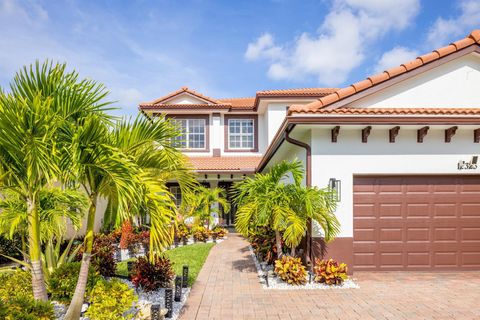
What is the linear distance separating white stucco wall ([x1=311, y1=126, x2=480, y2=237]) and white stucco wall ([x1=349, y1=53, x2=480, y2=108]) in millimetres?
1180

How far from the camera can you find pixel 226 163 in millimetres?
18438

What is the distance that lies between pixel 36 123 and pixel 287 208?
529 cm

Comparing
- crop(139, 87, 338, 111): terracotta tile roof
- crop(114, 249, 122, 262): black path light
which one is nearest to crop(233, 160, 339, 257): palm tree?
crop(114, 249, 122, 262): black path light

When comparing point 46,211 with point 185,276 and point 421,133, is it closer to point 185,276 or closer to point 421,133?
point 185,276

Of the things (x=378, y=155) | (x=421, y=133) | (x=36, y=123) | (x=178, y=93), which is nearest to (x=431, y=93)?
(x=421, y=133)

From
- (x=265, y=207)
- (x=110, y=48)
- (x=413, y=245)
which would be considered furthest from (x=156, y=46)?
(x=413, y=245)

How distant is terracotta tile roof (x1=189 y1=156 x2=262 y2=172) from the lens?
56.6ft

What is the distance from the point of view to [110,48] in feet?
37.0

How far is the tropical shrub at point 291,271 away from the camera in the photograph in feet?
24.5

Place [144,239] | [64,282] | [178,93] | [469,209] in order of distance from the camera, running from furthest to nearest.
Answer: [178,93] < [144,239] < [469,209] < [64,282]

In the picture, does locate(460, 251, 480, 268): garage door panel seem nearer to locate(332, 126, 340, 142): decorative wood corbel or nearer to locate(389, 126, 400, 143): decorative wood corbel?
locate(389, 126, 400, 143): decorative wood corbel

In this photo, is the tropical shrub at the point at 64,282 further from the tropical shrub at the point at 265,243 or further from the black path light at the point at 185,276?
the tropical shrub at the point at 265,243

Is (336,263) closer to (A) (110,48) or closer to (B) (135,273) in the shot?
(B) (135,273)

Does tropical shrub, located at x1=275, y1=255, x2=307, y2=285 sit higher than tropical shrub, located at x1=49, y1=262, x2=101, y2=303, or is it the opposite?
tropical shrub, located at x1=49, y1=262, x2=101, y2=303
